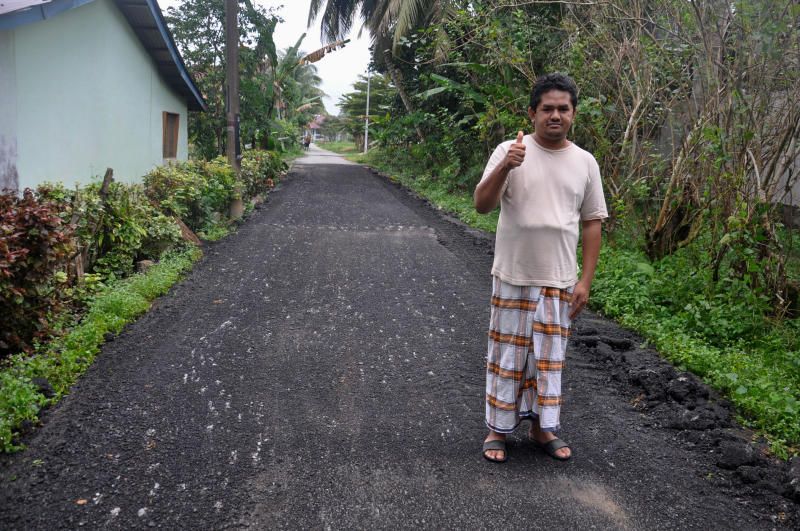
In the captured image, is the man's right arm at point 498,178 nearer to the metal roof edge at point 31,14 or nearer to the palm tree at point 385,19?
the metal roof edge at point 31,14

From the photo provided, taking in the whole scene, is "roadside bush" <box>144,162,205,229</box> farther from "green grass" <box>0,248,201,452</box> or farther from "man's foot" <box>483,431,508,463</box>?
"man's foot" <box>483,431,508,463</box>

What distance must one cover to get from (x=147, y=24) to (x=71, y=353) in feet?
29.1

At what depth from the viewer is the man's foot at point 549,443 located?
3.66 meters

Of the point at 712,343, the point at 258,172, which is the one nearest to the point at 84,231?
→ the point at 712,343

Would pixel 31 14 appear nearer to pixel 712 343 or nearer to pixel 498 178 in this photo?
pixel 498 178

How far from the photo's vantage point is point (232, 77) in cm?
1291

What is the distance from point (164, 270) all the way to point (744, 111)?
20.4ft

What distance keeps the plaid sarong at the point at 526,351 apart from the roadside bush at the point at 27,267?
3427 mm

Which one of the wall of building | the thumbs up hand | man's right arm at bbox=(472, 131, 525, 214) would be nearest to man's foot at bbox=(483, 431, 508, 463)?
man's right arm at bbox=(472, 131, 525, 214)

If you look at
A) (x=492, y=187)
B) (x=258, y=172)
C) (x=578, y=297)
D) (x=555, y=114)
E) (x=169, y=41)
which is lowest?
(x=258, y=172)

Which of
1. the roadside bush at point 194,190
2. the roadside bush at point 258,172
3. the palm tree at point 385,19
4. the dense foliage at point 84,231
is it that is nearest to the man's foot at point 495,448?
the dense foliage at point 84,231

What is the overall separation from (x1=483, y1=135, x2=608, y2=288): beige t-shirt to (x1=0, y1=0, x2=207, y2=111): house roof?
5.98 meters

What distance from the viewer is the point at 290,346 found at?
5.38m

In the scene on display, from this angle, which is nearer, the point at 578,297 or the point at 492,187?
the point at 492,187
